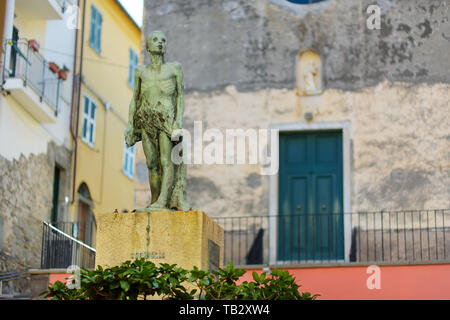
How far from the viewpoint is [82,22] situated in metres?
24.5

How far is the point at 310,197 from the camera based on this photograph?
19781mm

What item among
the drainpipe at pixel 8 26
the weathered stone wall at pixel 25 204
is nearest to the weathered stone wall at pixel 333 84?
the weathered stone wall at pixel 25 204

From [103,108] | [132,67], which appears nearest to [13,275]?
[103,108]

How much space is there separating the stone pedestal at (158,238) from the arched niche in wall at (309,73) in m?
8.08

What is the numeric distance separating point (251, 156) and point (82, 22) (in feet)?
22.3

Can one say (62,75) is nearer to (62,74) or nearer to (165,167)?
(62,74)

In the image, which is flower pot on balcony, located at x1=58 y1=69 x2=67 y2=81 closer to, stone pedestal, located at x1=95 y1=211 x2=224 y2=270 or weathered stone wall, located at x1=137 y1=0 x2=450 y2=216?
weathered stone wall, located at x1=137 y1=0 x2=450 y2=216

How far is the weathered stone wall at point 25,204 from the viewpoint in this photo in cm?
1991

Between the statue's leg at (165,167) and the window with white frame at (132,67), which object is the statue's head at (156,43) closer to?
the statue's leg at (165,167)

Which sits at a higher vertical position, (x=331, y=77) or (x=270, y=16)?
(x=270, y=16)

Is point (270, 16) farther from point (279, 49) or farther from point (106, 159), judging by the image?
point (106, 159)

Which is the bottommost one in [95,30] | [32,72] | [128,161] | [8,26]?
[128,161]

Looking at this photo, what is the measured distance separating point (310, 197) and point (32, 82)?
234 inches
